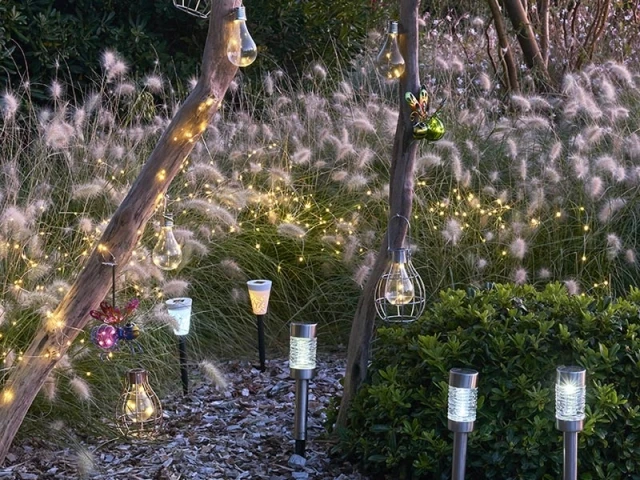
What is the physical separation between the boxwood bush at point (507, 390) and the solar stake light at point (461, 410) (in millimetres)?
220

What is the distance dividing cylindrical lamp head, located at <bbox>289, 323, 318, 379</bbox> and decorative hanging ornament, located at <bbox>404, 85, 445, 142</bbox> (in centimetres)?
78

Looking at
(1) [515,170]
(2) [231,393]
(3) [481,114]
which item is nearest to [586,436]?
(2) [231,393]

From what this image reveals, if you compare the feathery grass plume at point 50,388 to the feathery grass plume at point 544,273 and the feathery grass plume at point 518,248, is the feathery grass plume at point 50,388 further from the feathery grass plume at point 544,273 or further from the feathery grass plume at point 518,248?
the feathery grass plume at point 544,273

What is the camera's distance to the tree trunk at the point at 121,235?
3217 mm

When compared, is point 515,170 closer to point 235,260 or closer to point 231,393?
point 235,260

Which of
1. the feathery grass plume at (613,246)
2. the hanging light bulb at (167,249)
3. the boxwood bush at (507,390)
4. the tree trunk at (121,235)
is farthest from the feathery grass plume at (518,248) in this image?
the tree trunk at (121,235)

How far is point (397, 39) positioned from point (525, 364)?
3.95 feet

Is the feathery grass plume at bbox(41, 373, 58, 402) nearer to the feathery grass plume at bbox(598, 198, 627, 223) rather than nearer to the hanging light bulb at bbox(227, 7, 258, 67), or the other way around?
the hanging light bulb at bbox(227, 7, 258, 67)

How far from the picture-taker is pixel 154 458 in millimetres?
3537

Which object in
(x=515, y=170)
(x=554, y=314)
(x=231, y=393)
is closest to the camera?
(x=554, y=314)

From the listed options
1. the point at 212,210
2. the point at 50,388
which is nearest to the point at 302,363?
the point at 50,388

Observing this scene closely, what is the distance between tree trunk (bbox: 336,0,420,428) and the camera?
335 centimetres

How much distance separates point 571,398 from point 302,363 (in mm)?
1053

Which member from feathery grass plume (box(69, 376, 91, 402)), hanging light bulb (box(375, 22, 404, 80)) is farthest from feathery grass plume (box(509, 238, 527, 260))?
feathery grass plume (box(69, 376, 91, 402))
